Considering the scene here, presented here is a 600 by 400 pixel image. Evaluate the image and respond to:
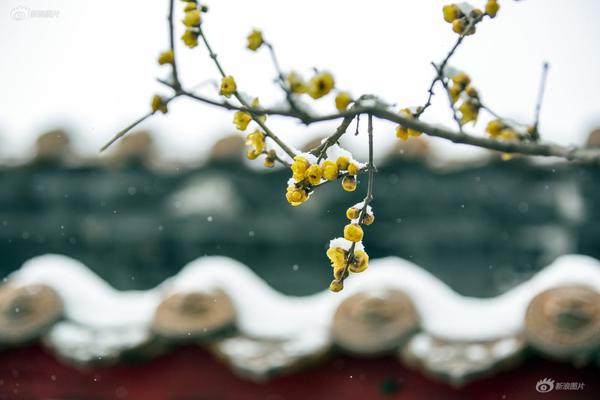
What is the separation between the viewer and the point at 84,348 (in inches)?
53.3

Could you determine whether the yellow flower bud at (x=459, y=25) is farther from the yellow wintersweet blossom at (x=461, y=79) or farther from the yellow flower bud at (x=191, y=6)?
the yellow flower bud at (x=191, y=6)

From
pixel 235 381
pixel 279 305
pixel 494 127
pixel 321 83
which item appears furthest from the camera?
pixel 279 305

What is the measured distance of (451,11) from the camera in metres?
0.73

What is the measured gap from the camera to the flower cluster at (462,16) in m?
0.72

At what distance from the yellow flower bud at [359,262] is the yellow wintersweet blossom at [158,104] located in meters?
0.28

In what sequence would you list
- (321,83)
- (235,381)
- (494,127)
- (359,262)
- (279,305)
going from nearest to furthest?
(321,83) < (359,262) < (494,127) < (235,381) < (279,305)

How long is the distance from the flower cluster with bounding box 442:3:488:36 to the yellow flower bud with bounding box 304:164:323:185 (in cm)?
24

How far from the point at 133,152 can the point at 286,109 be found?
5.96 ft

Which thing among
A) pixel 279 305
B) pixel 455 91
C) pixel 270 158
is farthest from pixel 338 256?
pixel 279 305

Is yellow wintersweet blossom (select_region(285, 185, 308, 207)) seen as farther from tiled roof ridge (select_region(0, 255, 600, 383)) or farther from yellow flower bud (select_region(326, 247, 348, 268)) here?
tiled roof ridge (select_region(0, 255, 600, 383))

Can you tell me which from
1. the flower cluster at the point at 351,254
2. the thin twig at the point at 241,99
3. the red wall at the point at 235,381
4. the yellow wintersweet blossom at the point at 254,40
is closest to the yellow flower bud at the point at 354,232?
the flower cluster at the point at 351,254

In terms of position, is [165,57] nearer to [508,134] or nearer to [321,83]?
[321,83]

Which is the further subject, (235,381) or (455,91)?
(235,381)

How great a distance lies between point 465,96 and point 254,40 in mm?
273
